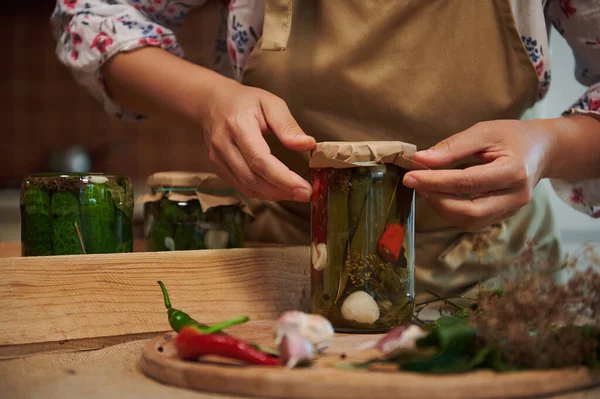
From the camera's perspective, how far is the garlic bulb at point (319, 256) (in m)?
0.88

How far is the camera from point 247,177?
936mm

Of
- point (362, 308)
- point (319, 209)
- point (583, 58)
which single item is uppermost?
point (583, 58)

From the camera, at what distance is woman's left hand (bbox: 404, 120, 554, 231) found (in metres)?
0.85

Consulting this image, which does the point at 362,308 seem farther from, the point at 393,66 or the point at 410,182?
the point at 393,66

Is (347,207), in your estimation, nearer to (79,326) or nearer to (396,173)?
(396,173)

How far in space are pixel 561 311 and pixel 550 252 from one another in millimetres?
618

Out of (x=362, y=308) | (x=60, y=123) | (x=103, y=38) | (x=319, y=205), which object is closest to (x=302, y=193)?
(x=319, y=205)

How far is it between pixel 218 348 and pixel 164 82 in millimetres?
538

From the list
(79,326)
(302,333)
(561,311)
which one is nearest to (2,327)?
(79,326)

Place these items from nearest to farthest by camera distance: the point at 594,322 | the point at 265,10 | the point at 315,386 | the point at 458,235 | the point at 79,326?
the point at 315,386 → the point at 594,322 → the point at 79,326 → the point at 265,10 → the point at 458,235

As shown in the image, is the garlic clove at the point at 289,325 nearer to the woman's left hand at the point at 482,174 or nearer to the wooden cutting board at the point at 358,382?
the wooden cutting board at the point at 358,382

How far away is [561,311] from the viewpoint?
66 centimetres

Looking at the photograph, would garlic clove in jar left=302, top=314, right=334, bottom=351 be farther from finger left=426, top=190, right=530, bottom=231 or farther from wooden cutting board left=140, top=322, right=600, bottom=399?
finger left=426, top=190, right=530, bottom=231

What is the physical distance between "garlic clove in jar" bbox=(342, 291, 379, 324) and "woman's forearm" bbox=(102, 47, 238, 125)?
1.16 ft
